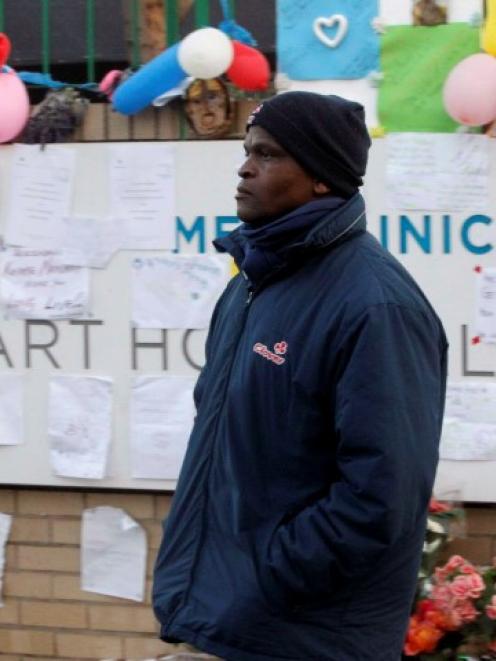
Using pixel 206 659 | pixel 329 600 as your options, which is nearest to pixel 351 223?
pixel 329 600

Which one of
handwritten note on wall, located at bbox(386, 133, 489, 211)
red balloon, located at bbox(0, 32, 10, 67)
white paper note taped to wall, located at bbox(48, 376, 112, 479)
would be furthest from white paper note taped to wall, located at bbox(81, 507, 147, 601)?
red balloon, located at bbox(0, 32, 10, 67)

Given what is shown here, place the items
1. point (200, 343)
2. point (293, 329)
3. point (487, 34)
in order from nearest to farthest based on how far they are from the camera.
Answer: point (293, 329) < point (487, 34) < point (200, 343)

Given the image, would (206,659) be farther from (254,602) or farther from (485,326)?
(254,602)

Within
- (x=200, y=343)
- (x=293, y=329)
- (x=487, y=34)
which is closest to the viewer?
(x=293, y=329)

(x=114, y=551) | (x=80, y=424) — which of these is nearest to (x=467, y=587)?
(x=114, y=551)

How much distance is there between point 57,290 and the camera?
4141mm

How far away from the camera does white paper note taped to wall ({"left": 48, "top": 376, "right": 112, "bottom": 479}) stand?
413 cm

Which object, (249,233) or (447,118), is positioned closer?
(249,233)

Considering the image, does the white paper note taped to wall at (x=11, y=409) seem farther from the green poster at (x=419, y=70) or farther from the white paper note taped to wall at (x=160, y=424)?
the green poster at (x=419, y=70)

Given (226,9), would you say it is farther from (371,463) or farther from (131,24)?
(371,463)

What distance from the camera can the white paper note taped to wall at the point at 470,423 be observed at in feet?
12.6

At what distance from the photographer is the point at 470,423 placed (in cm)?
386

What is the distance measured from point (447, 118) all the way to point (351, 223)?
1.65 m

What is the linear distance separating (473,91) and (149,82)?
1.06 metres
